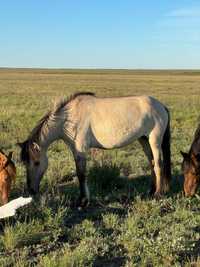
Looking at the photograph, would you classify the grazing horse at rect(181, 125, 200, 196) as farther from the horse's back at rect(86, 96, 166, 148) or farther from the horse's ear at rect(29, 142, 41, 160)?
the horse's ear at rect(29, 142, 41, 160)

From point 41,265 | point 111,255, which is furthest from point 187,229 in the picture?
point 41,265

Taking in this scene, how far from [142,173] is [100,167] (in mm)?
1173

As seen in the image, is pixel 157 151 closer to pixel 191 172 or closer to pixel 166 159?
pixel 166 159

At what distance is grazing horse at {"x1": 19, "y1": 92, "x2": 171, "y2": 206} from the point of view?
7133 mm

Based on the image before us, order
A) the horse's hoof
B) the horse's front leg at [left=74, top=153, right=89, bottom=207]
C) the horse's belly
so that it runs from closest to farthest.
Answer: the horse's hoof → the horse's front leg at [left=74, top=153, right=89, bottom=207] → the horse's belly

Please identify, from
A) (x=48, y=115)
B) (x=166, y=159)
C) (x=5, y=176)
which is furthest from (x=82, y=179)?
(x=166, y=159)

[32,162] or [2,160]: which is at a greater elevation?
[2,160]

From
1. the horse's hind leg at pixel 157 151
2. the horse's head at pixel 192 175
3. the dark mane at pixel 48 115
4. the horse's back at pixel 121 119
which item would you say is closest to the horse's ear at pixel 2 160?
the dark mane at pixel 48 115

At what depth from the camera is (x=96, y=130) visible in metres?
7.46

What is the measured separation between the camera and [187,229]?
18.7 feet

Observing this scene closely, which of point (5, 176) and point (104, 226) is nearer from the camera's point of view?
point (104, 226)

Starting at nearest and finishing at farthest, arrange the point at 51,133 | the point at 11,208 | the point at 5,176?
the point at 11,208, the point at 5,176, the point at 51,133

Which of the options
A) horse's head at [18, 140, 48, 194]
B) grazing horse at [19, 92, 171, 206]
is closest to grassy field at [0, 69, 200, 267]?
horse's head at [18, 140, 48, 194]

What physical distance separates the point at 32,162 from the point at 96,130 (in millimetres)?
1266
